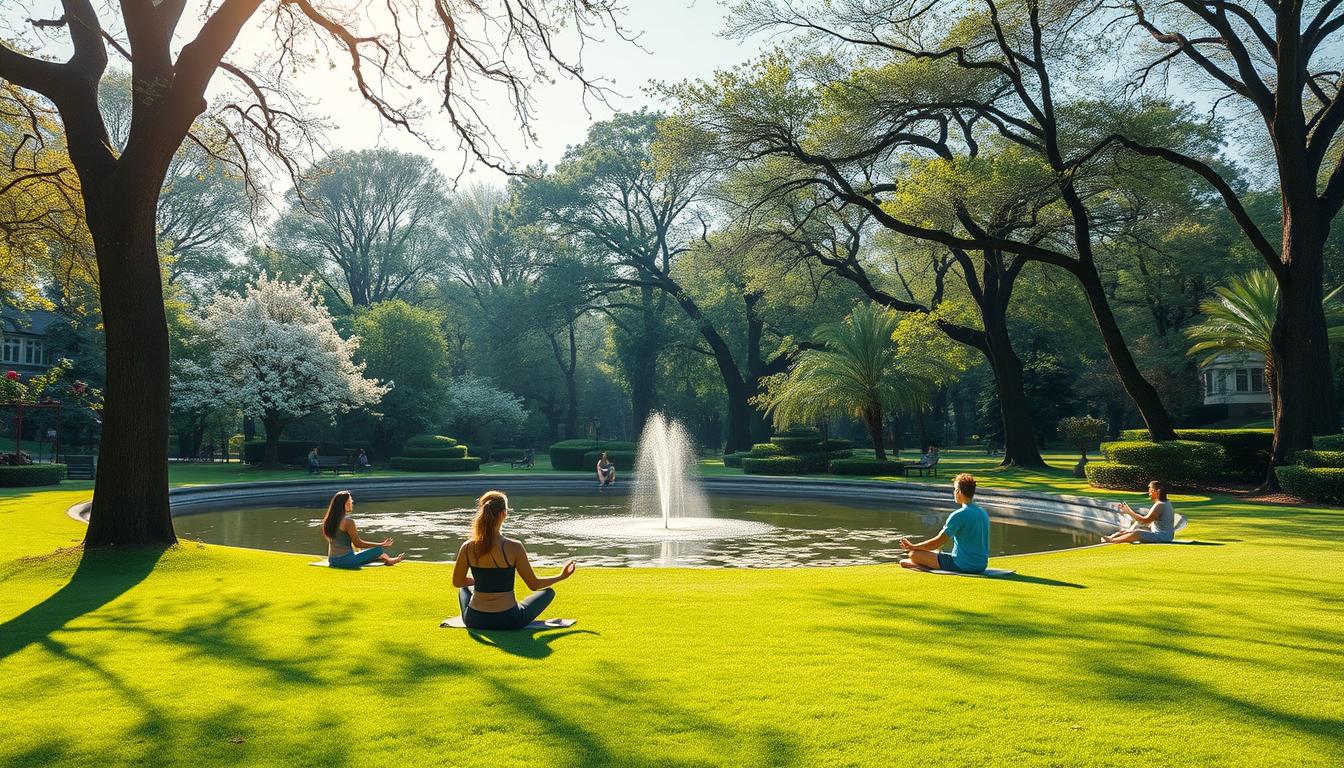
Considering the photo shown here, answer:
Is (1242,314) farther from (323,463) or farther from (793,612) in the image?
(323,463)

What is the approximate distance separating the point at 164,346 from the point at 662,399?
5549 centimetres

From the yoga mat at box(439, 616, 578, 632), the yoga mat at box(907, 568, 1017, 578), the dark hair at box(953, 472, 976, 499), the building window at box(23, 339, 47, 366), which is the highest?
the building window at box(23, 339, 47, 366)

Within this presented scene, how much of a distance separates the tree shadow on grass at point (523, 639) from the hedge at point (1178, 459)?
72.3ft

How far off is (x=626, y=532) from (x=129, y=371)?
9.65m

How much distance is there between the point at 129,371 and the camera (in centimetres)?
1109

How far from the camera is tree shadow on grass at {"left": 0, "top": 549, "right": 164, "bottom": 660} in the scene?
690 centimetres

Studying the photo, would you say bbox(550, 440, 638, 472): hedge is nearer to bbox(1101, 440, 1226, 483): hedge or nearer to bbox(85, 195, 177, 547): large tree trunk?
bbox(1101, 440, 1226, 483): hedge

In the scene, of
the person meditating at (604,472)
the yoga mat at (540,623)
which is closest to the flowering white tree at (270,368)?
the person meditating at (604,472)

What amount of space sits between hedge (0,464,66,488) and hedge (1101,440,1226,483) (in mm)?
31509

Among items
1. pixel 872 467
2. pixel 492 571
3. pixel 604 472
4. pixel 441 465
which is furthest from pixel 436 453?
pixel 492 571

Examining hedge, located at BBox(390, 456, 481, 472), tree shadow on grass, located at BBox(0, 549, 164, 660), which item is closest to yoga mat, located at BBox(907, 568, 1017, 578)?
tree shadow on grass, located at BBox(0, 549, 164, 660)

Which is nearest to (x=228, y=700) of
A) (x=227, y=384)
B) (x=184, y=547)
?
(x=184, y=547)

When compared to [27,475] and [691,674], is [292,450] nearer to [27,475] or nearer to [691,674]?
[27,475]

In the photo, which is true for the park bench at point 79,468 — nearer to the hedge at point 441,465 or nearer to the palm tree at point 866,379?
the hedge at point 441,465
